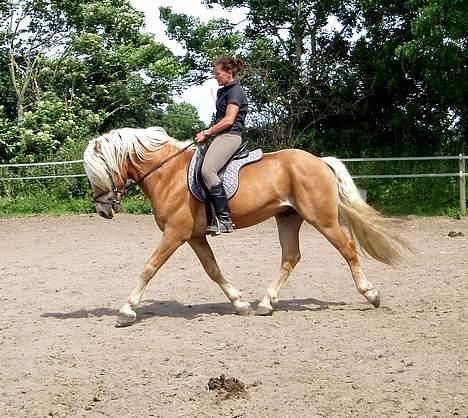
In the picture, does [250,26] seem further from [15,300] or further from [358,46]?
[15,300]

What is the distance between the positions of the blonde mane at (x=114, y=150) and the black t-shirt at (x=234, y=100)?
2.27 feet

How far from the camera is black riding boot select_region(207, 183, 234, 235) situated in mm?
7105

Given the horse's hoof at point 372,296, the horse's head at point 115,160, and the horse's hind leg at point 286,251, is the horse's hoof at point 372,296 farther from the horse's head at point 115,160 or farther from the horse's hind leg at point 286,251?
the horse's head at point 115,160

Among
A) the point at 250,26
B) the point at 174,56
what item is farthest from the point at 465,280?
the point at 174,56

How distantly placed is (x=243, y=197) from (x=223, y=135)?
0.64 meters

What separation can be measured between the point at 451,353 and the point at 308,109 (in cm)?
1639

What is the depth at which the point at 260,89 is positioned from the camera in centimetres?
2116

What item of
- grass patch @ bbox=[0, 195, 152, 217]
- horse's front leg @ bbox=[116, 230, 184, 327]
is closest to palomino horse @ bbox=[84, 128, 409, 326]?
horse's front leg @ bbox=[116, 230, 184, 327]

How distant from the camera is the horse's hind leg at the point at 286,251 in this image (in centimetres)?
742

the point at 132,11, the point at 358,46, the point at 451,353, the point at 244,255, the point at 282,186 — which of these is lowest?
the point at 244,255

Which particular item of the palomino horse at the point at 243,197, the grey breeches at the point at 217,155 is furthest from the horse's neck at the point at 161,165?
the grey breeches at the point at 217,155

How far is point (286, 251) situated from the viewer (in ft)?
25.0

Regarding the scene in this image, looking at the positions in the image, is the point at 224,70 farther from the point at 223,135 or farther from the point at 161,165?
the point at 161,165

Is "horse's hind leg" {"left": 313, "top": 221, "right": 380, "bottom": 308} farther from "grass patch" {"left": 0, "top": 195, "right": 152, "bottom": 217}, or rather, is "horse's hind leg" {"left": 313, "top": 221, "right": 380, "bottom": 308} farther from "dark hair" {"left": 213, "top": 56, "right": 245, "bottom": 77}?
"grass patch" {"left": 0, "top": 195, "right": 152, "bottom": 217}
